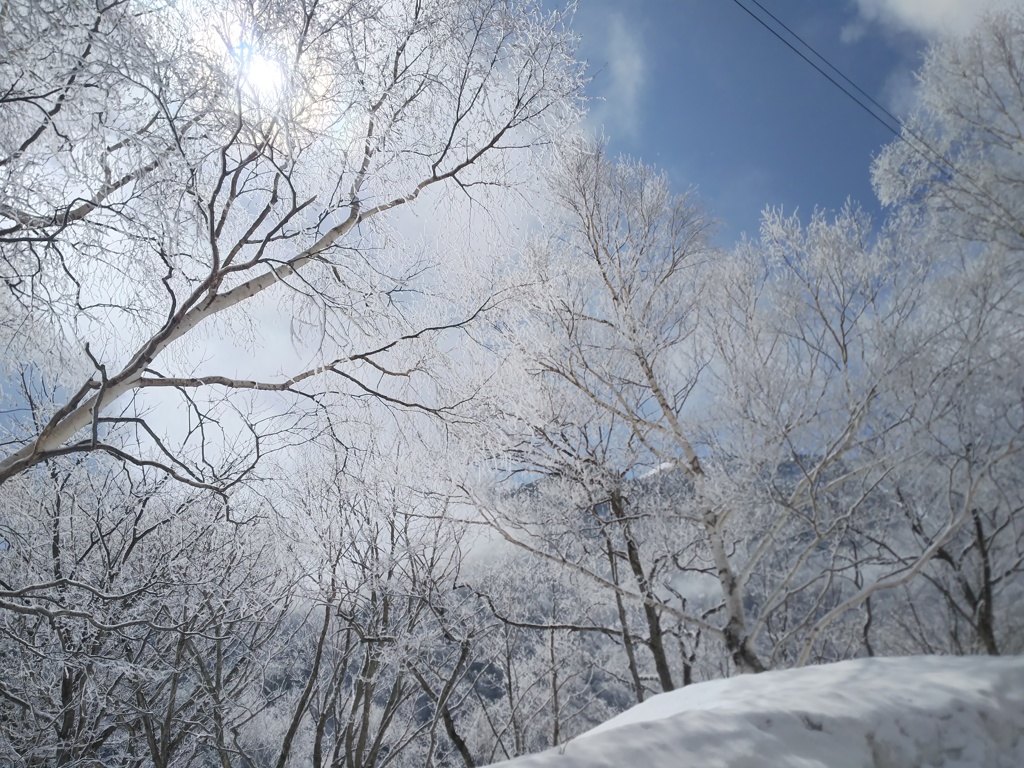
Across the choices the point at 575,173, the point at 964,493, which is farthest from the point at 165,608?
the point at 964,493

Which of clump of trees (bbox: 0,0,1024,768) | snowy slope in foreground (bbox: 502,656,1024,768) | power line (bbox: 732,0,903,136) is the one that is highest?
power line (bbox: 732,0,903,136)

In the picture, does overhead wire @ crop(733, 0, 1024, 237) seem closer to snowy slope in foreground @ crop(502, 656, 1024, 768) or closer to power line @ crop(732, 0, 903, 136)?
power line @ crop(732, 0, 903, 136)

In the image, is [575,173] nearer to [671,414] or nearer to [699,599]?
[671,414]

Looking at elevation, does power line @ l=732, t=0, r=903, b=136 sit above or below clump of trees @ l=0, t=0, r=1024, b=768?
above

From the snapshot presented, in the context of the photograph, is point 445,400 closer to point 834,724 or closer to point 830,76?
point 834,724

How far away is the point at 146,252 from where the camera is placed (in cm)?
240

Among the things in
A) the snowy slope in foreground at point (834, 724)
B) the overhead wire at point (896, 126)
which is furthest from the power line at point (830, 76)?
the snowy slope in foreground at point (834, 724)

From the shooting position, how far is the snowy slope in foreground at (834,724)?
1.88m

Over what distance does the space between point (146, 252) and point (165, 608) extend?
4.35 meters

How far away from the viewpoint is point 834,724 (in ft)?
7.49

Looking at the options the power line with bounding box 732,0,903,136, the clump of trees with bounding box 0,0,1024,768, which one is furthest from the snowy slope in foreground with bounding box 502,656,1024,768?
the power line with bounding box 732,0,903,136

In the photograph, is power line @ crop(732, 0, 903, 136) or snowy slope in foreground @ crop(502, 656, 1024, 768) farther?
power line @ crop(732, 0, 903, 136)

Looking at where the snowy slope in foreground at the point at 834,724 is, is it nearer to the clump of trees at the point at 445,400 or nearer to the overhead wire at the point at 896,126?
the clump of trees at the point at 445,400

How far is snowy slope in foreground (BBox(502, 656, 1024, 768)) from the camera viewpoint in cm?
188
